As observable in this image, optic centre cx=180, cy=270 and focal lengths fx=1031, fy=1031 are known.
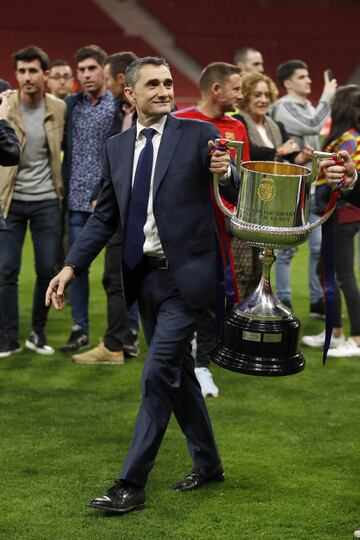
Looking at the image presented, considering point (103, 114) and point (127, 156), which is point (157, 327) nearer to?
point (127, 156)

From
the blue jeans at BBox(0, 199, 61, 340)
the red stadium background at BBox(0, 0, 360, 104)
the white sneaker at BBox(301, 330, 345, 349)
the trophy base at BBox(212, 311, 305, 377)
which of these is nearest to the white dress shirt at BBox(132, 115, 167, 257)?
the trophy base at BBox(212, 311, 305, 377)

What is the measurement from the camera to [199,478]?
4.42 m

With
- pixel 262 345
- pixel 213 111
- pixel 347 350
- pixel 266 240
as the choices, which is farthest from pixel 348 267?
pixel 266 240

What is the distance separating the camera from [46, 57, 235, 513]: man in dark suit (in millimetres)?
4070

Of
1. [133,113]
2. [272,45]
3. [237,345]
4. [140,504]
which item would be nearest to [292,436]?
[140,504]

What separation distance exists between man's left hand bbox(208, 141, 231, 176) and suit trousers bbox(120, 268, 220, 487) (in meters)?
0.50

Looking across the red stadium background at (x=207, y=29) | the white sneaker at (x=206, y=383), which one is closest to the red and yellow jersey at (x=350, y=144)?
the white sneaker at (x=206, y=383)

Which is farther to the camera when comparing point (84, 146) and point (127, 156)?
point (84, 146)

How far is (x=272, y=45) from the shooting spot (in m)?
27.1

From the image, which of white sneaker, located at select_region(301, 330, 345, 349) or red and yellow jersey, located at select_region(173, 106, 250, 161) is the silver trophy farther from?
white sneaker, located at select_region(301, 330, 345, 349)

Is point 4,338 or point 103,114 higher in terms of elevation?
point 103,114

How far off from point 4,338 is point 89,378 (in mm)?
829

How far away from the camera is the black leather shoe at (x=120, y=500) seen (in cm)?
411

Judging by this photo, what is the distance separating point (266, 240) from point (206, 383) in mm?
2387
